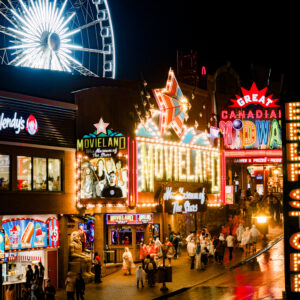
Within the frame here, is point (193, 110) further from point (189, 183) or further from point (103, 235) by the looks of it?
point (103, 235)

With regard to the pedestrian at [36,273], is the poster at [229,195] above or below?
above

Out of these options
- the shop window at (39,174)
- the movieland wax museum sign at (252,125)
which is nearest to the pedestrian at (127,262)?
the shop window at (39,174)

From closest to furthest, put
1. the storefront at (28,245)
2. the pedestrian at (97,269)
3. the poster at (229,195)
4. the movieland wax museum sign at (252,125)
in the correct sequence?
the storefront at (28,245)
the pedestrian at (97,269)
the poster at (229,195)
the movieland wax museum sign at (252,125)

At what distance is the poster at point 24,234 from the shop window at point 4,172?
1611mm

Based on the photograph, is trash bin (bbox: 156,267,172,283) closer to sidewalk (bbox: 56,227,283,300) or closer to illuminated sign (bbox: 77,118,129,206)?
sidewalk (bbox: 56,227,283,300)

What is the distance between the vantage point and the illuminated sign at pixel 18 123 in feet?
89.8

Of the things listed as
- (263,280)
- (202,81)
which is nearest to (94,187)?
(263,280)

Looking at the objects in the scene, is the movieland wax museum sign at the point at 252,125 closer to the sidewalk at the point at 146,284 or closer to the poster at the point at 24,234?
the sidewalk at the point at 146,284

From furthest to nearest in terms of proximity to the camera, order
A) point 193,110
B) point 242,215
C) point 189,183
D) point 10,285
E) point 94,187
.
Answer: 1. point 242,215
2. point 193,110
3. point 189,183
4. point 94,187
5. point 10,285

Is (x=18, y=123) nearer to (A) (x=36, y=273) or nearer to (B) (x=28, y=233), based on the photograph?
(B) (x=28, y=233)

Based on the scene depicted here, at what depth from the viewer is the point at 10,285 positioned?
26078 mm

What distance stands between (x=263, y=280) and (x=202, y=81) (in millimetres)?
27148

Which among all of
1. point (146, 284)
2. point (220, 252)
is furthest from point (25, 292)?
point (220, 252)

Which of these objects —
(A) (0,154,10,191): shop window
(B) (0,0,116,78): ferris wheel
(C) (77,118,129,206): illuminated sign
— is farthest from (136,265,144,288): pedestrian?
(B) (0,0,116,78): ferris wheel
